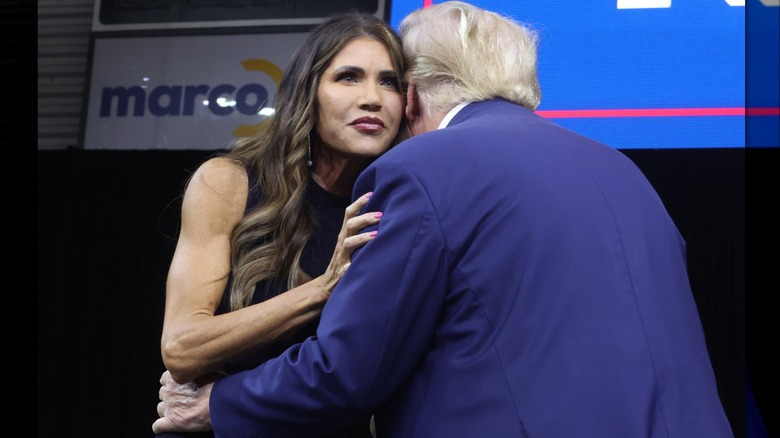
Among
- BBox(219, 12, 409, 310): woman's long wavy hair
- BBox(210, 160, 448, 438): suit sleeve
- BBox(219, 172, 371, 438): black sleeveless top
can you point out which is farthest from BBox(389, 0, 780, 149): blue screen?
BBox(210, 160, 448, 438): suit sleeve

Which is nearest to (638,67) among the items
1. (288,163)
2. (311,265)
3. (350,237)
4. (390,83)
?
(390,83)

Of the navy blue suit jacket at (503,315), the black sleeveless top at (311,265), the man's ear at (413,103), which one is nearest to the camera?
the navy blue suit jacket at (503,315)

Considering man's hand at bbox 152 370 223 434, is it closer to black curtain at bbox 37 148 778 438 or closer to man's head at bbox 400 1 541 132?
man's head at bbox 400 1 541 132

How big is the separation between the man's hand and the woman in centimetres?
3

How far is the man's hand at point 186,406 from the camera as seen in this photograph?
1782 mm

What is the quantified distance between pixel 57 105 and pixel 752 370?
3732mm

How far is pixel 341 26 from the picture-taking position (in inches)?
88.3

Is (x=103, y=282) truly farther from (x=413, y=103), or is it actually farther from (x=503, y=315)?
(x=503, y=315)

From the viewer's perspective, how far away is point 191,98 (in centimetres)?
468

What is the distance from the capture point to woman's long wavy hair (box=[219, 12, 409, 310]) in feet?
6.52

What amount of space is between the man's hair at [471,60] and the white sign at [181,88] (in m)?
2.81

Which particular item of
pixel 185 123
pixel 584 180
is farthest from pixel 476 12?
pixel 185 123

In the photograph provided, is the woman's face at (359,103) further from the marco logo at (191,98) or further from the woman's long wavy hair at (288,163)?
the marco logo at (191,98)

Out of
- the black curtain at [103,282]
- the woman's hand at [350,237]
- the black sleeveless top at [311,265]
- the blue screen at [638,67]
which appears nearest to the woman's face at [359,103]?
the black sleeveless top at [311,265]
